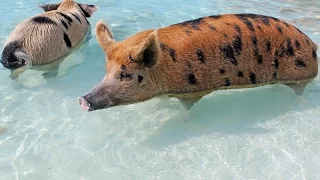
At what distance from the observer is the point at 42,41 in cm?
524

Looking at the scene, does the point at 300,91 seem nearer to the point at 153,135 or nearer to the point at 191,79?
the point at 191,79

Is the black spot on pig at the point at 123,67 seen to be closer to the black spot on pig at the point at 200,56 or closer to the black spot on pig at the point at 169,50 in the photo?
the black spot on pig at the point at 169,50

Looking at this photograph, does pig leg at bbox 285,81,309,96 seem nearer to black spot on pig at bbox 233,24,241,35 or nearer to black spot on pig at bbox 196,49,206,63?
black spot on pig at bbox 233,24,241,35

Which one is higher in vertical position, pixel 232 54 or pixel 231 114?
pixel 232 54

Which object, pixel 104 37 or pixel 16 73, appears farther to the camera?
pixel 16 73

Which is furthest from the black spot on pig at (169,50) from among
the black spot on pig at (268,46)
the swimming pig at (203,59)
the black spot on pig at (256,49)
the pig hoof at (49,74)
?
the pig hoof at (49,74)

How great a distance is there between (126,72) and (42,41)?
1869mm

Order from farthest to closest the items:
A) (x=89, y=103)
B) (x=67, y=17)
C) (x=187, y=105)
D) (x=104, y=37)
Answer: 1. (x=67, y=17)
2. (x=187, y=105)
3. (x=104, y=37)
4. (x=89, y=103)

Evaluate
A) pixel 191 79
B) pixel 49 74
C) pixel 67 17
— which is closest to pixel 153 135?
pixel 191 79

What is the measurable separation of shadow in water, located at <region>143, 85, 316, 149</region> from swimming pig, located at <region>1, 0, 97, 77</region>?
1.92m

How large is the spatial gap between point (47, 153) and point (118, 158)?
66cm

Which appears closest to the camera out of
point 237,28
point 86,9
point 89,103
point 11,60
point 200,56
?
point 89,103

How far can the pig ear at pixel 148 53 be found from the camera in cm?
369

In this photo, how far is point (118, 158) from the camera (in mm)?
3852
